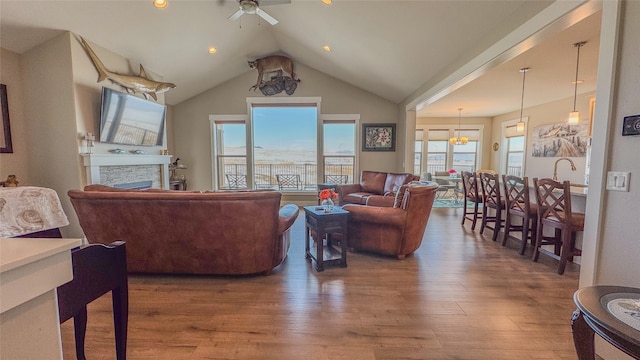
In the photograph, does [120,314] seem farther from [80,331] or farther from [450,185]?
[450,185]

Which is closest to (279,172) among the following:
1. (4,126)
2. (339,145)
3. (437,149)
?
(339,145)

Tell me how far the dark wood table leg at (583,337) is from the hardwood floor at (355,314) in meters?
0.58

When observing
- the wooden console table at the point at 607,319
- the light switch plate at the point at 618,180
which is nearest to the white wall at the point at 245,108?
the light switch plate at the point at 618,180

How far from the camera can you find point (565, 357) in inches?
66.6

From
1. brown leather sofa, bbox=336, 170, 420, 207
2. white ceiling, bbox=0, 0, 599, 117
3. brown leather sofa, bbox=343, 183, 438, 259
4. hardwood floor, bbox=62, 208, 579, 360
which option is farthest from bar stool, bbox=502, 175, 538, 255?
white ceiling, bbox=0, 0, 599, 117

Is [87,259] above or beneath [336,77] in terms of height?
beneath

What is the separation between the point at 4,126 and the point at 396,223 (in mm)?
5059

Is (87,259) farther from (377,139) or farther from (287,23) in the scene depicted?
(377,139)

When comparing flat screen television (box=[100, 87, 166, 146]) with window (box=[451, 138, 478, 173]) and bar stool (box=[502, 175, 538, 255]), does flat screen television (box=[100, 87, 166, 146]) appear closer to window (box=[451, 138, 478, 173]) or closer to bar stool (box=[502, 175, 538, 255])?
bar stool (box=[502, 175, 538, 255])

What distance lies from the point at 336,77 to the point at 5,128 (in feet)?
18.6

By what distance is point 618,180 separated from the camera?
4.94 ft

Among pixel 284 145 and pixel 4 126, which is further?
pixel 284 145

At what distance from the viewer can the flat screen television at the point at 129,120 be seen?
4090 mm

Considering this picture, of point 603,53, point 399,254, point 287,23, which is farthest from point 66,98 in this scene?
point 603,53
